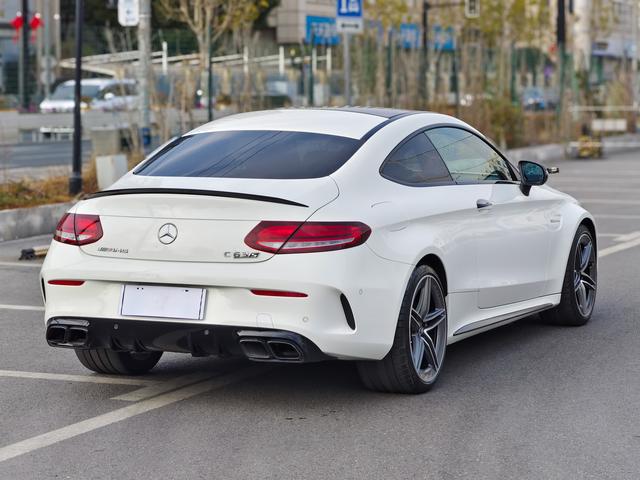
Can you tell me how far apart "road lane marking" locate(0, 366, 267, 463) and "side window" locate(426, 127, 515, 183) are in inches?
61.2

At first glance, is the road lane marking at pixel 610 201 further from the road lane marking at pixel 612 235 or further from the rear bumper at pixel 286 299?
the rear bumper at pixel 286 299

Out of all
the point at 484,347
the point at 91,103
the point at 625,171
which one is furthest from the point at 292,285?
the point at 91,103

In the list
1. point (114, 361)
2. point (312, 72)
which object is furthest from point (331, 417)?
point (312, 72)

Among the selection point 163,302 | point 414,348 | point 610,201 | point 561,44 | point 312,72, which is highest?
point 561,44

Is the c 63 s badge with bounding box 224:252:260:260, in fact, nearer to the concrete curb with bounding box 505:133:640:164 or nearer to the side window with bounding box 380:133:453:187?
the side window with bounding box 380:133:453:187

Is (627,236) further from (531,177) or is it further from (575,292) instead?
(531,177)

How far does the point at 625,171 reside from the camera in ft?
92.0

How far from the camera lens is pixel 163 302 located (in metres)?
6.48

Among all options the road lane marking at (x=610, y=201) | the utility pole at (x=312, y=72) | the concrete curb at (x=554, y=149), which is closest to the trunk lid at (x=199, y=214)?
the road lane marking at (x=610, y=201)

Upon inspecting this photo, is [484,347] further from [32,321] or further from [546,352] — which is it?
[32,321]

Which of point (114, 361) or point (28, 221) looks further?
point (28, 221)

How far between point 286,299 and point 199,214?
0.59 metres

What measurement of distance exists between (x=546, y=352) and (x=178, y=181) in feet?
8.76

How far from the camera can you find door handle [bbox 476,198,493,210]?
305 inches
